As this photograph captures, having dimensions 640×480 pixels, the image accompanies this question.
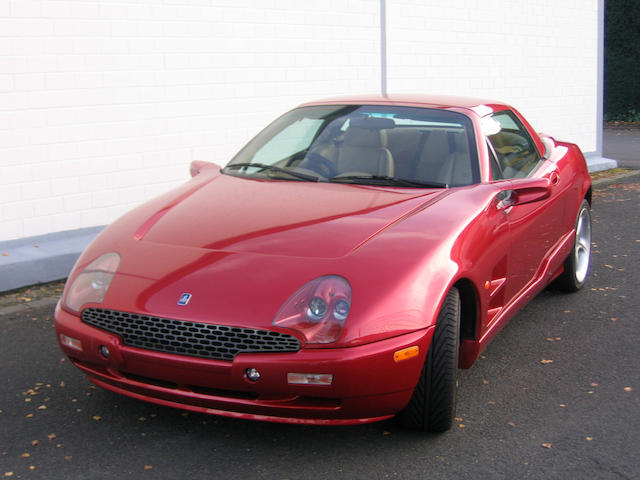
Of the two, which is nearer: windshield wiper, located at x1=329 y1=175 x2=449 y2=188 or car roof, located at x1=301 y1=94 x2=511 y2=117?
windshield wiper, located at x1=329 y1=175 x2=449 y2=188

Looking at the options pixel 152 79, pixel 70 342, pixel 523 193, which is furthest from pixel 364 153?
pixel 152 79

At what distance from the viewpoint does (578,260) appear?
19.4 ft

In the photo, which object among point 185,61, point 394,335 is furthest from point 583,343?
point 185,61

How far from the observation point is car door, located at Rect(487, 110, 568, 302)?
14.0 ft

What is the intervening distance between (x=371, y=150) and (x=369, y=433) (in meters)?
1.64

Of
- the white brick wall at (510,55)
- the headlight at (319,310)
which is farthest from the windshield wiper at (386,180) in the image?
the white brick wall at (510,55)

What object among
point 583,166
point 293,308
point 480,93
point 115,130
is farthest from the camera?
point 480,93

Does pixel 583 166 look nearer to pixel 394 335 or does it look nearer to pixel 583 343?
pixel 583 343

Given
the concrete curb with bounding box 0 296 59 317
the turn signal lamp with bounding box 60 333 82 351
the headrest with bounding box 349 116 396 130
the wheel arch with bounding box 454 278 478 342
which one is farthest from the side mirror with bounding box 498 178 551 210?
the concrete curb with bounding box 0 296 59 317

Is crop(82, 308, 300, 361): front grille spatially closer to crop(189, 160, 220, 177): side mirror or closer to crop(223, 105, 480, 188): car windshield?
crop(223, 105, 480, 188): car windshield

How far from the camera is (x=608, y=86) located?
860 inches

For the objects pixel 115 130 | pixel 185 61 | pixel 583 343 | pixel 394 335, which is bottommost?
pixel 583 343

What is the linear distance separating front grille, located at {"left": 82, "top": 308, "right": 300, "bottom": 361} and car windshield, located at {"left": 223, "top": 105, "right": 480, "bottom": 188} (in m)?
1.44

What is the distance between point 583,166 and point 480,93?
5673mm
